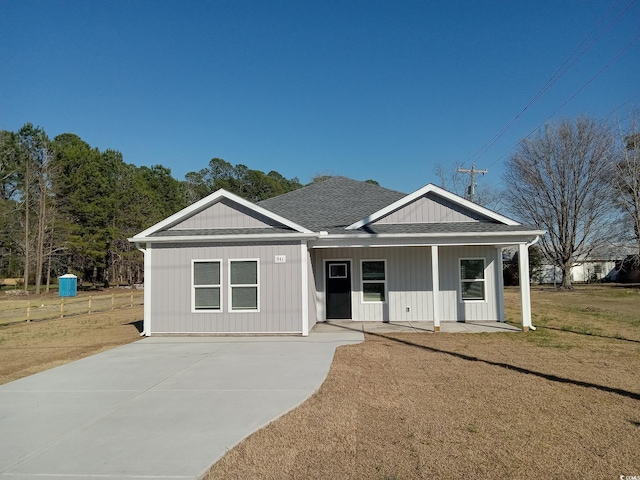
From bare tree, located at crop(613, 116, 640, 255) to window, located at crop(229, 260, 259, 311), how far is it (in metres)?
31.8

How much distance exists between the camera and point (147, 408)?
5453 millimetres

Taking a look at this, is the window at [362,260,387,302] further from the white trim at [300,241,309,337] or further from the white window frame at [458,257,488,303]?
the white trim at [300,241,309,337]

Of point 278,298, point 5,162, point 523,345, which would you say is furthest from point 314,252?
point 5,162

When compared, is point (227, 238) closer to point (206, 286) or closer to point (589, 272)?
point (206, 286)

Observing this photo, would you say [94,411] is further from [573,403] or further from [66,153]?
[66,153]

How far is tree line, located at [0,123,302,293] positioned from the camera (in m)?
34.7

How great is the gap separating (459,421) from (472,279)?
891 cm

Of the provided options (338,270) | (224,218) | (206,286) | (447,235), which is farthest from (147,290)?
(447,235)

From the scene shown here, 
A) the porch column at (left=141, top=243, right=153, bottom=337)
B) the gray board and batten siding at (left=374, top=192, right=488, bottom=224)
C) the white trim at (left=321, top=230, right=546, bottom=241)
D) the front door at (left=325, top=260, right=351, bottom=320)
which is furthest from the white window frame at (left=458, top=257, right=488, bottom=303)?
the porch column at (left=141, top=243, right=153, bottom=337)

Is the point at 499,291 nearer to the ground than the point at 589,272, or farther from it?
farther from it

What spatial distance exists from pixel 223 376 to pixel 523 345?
6.45 m

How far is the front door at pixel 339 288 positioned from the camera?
13.4 m

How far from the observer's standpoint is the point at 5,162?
3822 cm

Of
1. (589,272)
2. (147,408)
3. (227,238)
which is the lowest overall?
(147,408)
